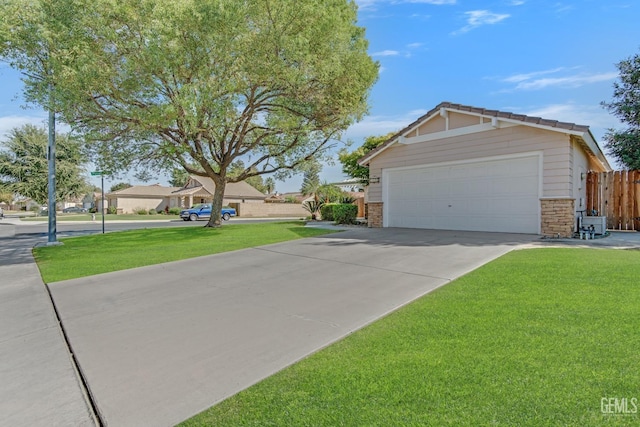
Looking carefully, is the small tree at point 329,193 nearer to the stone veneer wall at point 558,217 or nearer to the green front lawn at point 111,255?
the green front lawn at point 111,255

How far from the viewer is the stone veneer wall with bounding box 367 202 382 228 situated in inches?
533

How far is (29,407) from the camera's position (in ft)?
8.17

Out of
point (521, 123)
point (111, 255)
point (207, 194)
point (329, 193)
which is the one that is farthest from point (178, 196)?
point (521, 123)

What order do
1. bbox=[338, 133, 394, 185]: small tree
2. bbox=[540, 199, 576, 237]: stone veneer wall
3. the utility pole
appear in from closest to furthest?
bbox=[540, 199, 576, 237]: stone veneer wall
the utility pole
bbox=[338, 133, 394, 185]: small tree

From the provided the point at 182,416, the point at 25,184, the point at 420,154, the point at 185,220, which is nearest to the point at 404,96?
the point at 420,154

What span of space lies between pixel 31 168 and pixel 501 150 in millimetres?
42754

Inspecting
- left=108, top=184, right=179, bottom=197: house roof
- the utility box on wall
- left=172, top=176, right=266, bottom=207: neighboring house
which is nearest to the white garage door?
the utility box on wall

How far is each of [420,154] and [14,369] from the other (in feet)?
38.1

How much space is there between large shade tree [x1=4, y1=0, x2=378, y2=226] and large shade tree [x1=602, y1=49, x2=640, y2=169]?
35.3 ft

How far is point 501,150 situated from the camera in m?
10.2

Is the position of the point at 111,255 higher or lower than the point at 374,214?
lower

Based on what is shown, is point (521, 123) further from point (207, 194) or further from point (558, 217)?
point (207, 194)

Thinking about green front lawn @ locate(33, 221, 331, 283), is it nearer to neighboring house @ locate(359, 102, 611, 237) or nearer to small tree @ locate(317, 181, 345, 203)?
neighboring house @ locate(359, 102, 611, 237)

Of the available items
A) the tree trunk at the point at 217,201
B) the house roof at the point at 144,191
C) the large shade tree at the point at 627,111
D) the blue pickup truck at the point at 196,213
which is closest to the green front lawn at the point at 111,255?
the tree trunk at the point at 217,201
